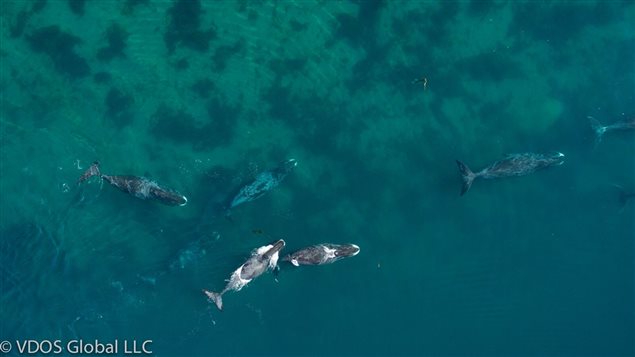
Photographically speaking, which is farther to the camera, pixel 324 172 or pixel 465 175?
pixel 324 172

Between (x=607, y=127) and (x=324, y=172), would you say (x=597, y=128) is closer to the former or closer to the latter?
(x=607, y=127)

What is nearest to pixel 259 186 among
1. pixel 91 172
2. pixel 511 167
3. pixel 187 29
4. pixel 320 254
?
pixel 320 254

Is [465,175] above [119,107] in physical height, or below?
above

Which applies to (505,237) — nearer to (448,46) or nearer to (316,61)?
(448,46)

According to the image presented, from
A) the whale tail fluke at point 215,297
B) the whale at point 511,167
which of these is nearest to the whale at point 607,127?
the whale at point 511,167

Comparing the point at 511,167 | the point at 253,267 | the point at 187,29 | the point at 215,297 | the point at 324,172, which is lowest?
the point at 215,297

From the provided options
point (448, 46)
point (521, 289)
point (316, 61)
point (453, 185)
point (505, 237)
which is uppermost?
point (448, 46)

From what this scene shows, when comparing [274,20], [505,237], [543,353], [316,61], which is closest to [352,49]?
[316,61]
